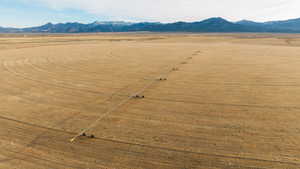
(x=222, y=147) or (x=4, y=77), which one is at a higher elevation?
(x=4, y=77)

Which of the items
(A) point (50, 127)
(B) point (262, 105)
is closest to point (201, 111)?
(B) point (262, 105)

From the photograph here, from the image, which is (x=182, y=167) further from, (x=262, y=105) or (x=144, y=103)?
(x=262, y=105)

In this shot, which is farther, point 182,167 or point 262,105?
point 262,105

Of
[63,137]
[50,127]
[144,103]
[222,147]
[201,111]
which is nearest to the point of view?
[222,147]

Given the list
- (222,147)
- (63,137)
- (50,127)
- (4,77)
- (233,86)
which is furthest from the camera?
(4,77)

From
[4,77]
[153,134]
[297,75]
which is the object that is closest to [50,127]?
[153,134]

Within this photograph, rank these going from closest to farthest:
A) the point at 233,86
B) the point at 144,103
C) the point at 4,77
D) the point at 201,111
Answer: the point at 201,111 < the point at 144,103 < the point at 233,86 < the point at 4,77

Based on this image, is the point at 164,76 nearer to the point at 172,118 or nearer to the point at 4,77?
the point at 172,118

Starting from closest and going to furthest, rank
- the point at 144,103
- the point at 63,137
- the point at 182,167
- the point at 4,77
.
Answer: the point at 182,167, the point at 63,137, the point at 144,103, the point at 4,77

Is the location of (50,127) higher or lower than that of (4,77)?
lower
